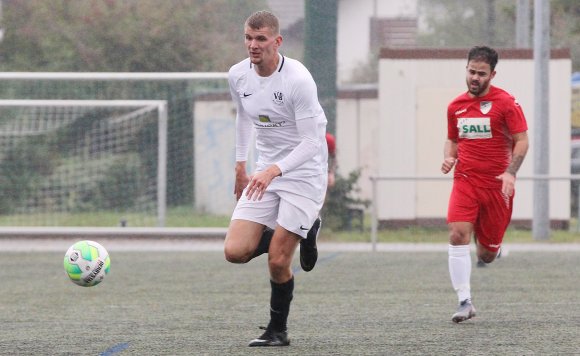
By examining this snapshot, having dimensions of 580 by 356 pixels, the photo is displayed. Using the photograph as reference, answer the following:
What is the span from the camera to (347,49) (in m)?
58.4

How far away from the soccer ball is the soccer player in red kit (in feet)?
8.04

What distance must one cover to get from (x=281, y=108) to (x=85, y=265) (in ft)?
6.00

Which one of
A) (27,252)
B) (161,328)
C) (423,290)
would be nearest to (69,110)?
(27,252)

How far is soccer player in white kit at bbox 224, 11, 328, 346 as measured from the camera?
23.7 ft

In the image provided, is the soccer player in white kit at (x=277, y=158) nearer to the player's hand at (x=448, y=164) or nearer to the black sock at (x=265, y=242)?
the black sock at (x=265, y=242)

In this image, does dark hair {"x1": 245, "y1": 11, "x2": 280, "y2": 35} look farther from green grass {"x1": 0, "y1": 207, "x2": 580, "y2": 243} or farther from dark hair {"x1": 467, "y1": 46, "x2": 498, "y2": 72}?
green grass {"x1": 0, "y1": 207, "x2": 580, "y2": 243}

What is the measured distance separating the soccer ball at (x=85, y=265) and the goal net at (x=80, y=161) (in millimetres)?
11821

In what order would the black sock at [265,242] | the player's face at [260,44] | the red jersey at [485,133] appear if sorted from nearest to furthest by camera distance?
the player's face at [260,44], the black sock at [265,242], the red jersey at [485,133]

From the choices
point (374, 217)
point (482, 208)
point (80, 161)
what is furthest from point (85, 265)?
point (80, 161)

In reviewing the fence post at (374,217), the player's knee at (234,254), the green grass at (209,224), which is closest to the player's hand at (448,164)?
the player's knee at (234,254)

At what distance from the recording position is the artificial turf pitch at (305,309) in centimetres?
742

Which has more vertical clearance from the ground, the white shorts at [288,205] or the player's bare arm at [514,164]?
the player's bare arm at [514,164]

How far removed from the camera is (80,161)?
2064 cm

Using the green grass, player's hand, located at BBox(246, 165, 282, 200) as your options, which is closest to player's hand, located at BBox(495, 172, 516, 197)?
player's hand, located at BBox(246, 165, 282, 200)
